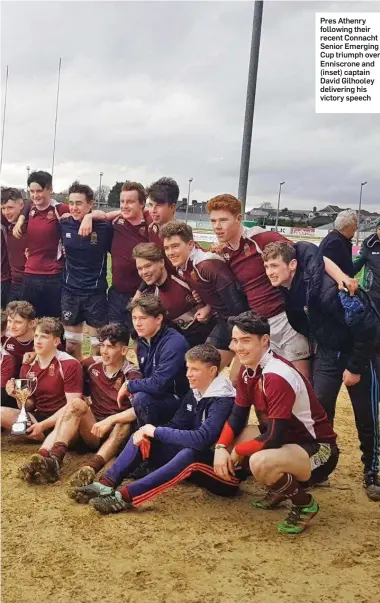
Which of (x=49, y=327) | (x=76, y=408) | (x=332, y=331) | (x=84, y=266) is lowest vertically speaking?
(x=76, y=408)

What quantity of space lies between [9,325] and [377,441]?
3444 mm

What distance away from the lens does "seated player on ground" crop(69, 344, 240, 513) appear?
4148mm

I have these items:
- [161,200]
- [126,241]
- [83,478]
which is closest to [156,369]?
[83,478]

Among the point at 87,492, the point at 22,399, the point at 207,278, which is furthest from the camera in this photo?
the point at 22,399

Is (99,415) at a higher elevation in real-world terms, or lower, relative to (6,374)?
lower

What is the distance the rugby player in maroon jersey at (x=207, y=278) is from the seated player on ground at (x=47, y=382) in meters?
1.21

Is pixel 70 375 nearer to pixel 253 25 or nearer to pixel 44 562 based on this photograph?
pixel 44 562

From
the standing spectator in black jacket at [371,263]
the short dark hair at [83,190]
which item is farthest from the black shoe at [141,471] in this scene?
the standing spectator in black jacket at [371,263]

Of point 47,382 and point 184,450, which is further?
point 47,382

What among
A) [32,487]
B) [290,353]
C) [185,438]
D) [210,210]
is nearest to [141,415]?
[185,438]

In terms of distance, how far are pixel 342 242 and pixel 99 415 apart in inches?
98.7

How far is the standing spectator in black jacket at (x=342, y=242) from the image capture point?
4824 mm

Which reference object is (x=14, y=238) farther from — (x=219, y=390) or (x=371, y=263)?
(x=371, y=263)

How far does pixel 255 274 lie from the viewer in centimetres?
494
